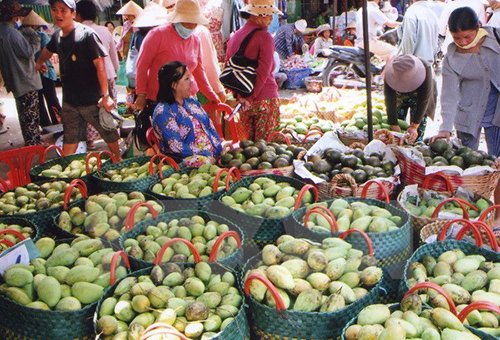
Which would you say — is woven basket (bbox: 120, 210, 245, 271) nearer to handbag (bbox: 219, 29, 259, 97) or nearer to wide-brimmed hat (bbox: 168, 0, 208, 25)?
handbag (bbox: 219, 29, 259, 97)

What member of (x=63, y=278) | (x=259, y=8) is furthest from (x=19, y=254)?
(x=259, y=8)

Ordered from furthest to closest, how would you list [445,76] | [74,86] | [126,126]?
[126,126]
[74,86]
[445,76]

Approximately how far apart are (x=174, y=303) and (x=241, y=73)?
2775 mm

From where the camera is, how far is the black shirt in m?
4.11

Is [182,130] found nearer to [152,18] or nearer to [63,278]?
[63,278]

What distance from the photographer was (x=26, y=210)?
8.95 ft

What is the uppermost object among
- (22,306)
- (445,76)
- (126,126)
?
(445,76)

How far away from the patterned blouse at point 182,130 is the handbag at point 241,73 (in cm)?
74


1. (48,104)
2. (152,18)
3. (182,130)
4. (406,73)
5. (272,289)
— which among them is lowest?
(48,104)

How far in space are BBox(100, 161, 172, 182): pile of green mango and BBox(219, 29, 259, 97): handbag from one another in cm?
126

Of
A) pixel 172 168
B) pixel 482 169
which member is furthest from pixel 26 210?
pixel 482 169

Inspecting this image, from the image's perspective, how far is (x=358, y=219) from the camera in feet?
7.36

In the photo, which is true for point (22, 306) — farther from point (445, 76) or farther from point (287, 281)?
point (445, 76)

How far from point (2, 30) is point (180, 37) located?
8.26 ft
